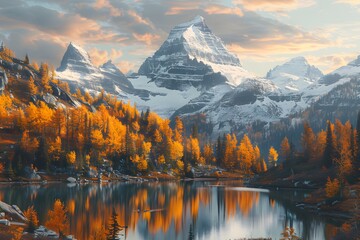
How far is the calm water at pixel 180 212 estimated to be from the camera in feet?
279

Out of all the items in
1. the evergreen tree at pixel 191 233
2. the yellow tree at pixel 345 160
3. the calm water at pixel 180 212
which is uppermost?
the yellow tree at pixel 345 160

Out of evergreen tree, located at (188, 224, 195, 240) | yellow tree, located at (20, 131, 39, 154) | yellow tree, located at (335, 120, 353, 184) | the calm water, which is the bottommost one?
evergreen tree, located at (188, 224, 195, 240)

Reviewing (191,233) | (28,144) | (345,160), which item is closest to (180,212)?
(191,233)

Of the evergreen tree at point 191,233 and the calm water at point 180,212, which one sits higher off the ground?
the calm water at point 180,212

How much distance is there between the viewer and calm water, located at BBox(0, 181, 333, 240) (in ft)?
279

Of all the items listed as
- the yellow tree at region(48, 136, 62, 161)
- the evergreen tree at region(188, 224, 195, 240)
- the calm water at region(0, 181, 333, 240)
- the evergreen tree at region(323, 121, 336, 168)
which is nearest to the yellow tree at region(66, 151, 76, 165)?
→ the yellow tree at region(48, 136, 62, 161)

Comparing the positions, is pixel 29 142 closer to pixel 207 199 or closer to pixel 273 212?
pixel 207 199

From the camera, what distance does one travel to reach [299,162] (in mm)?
187750

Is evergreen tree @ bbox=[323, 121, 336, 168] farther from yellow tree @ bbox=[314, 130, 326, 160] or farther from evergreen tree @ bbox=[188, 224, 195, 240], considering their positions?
evergreen tree @ bbox=[188, 224, 195, 240]

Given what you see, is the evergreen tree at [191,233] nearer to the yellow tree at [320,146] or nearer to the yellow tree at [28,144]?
the yellow tree at [28,144]

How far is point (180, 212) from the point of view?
107375 mm

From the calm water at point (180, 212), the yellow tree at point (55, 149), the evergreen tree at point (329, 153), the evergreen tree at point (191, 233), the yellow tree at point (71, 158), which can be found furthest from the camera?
the yellow tree at point (55, 149)

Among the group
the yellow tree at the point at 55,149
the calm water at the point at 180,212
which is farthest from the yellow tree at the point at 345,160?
the yellow tree at the point at 55,149

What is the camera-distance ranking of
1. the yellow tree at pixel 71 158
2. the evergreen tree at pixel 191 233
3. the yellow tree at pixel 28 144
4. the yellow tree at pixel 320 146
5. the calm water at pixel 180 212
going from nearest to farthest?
1. the evergreen tree at pixel 191 233
2. the calm water at pixel 180 212
3. the yellow tree at pixel 28 144
4. the yellow tree at pixel 320 146
5. the yellow tree at pixel 71 158
